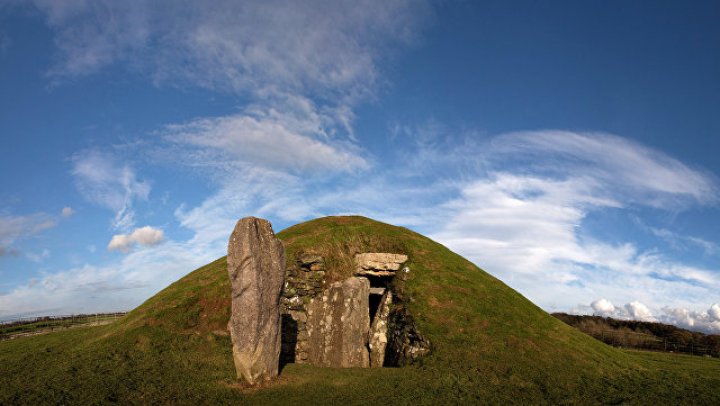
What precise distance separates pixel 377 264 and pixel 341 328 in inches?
259

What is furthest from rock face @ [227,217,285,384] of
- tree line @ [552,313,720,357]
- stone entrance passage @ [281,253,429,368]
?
tree line @ [552,313,720,357]

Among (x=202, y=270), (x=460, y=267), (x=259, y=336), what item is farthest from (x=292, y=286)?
(x=460, y=267)

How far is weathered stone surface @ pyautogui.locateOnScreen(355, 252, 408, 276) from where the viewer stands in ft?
84.8

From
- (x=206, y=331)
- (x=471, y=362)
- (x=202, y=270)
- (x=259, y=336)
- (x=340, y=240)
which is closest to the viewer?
(x=259, y=336)

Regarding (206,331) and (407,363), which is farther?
(206,331)

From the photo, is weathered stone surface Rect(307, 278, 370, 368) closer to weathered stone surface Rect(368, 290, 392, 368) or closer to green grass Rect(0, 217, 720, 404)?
weathered stone surface Rect(368, 290, 392, 368)

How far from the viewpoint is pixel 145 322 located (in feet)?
Result: 73.1

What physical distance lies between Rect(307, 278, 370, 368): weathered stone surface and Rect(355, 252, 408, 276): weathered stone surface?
4.38m

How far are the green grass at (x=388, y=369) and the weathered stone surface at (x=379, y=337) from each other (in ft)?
5.21

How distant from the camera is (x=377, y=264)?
25953 mm

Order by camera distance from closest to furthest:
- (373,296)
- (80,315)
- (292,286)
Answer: (292,286), (373,296), (80,315)

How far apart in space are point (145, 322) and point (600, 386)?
2423 cm

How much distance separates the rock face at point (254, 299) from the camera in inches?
599

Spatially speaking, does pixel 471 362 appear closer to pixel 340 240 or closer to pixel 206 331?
pixel 340 240
